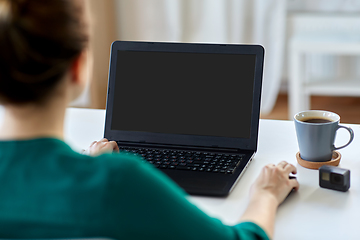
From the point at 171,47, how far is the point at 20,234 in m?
0.68

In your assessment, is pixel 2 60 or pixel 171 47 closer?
pixel 2 60

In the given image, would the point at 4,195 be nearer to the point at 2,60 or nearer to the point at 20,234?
the point at 20,234

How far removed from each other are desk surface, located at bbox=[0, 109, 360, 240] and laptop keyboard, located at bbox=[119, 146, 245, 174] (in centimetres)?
4

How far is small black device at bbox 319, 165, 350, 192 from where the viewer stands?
0.85 metres

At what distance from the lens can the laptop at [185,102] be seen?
3.36 ft

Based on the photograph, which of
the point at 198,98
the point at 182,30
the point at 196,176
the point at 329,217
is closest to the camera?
the point at 329,217

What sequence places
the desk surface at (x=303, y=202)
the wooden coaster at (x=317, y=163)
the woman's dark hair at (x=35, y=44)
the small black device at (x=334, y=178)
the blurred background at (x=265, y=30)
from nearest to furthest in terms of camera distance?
the woman's dark hair at (x=35, y=44) → the desk surface at (x=303, y=202) → the small black device at (x=334, y=178) → the wooden coaster at (x=317, y=163) → the blurred background at (x=265, y=30)

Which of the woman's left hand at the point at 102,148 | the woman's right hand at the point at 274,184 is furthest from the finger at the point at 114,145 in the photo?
the woman's right hand at the point at 274,184

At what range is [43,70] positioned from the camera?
504mm

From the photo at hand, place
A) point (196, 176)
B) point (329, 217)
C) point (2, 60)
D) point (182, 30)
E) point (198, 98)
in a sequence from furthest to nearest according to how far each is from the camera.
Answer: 1. point (182, 30)
2. point (198, 98)
3. point (196, 176)
4. point (329, 217)
5. point (2, 60)

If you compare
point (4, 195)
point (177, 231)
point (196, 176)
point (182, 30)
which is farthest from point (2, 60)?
point (182, 30)

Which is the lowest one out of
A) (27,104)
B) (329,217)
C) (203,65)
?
(329,217)

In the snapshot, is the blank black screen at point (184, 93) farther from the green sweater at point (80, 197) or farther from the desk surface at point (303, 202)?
the green sweater at point (80, 197)

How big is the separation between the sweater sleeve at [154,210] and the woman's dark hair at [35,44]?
14cm
